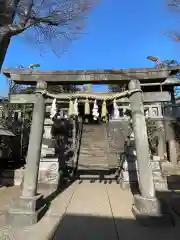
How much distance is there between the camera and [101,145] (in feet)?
44.3

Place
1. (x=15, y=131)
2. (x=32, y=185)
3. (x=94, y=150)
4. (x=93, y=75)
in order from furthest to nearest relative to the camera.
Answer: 1. (x=94, y=150)
2. (x=15, y=131)
3. (x=93, y=75)
4. (x=32, y=185)

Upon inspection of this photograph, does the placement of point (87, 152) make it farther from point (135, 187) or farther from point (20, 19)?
point (20, 19)

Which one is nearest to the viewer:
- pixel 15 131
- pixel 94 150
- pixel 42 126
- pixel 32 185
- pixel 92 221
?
pixel 92 221

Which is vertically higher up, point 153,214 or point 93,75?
point 93,75

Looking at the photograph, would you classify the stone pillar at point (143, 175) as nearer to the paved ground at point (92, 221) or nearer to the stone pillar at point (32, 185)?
the paved ground at point (92, 221)

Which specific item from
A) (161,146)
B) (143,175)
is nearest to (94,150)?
(161,146)

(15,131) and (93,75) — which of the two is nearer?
(93,75)

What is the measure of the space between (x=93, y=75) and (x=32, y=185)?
10.3ft

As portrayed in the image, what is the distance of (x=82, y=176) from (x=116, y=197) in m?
3.38

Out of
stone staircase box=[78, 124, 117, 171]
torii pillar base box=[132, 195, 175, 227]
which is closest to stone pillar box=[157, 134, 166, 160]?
stone staircase box=[78, 124, 117, 171]

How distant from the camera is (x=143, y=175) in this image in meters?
4.25

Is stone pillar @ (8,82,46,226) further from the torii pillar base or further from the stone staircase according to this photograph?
the stone staircase

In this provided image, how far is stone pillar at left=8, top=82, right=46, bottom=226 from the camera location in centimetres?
398

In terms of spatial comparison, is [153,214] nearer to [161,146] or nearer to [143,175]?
[143,175]
